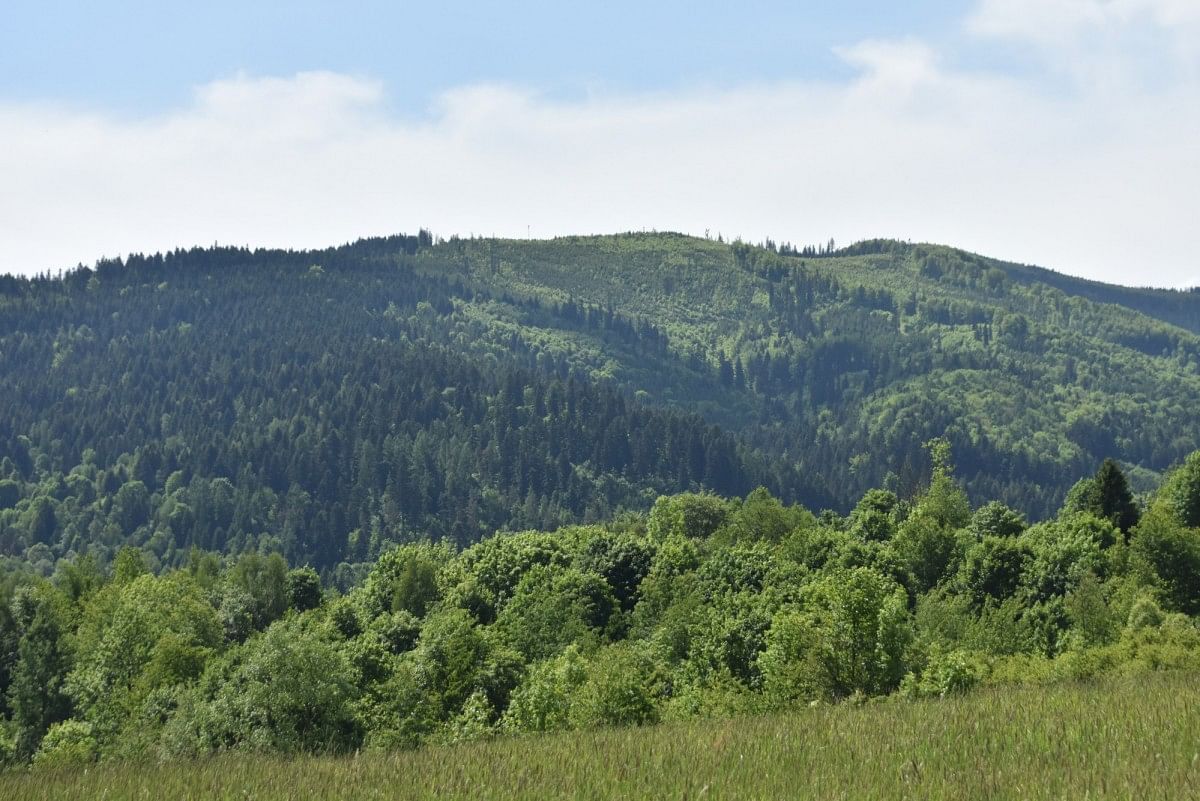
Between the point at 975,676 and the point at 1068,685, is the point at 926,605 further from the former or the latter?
the point at 1068,685

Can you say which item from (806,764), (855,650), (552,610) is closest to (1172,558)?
(855,650)

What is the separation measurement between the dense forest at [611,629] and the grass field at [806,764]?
7.34 meters

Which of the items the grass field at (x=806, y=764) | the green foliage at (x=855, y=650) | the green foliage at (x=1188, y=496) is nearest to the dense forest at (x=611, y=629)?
the green foliage at (x=855, y=650)

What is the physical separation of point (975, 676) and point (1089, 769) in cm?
3872

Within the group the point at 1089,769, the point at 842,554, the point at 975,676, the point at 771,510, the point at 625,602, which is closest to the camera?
the point at 1089,769

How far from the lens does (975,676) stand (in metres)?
51.7

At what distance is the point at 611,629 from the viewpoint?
109750mm

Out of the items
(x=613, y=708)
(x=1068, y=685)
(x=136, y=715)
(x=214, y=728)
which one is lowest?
(x=136, y=715)

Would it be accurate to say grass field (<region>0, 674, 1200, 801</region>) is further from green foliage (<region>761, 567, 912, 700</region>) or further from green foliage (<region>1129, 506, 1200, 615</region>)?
green foliage (<region>1129, 506, 1200, 615</region>)

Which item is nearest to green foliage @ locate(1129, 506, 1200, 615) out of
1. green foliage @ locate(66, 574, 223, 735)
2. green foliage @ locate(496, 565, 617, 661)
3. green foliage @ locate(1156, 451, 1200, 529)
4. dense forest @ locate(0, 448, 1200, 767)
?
dense forest @ locate(0, 448, 1200, 767)

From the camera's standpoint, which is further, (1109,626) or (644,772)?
(1109,626)

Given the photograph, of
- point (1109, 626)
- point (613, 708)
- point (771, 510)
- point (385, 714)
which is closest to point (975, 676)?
point (613, 708)

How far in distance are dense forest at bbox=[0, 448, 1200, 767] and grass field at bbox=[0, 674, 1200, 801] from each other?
7.34 meters

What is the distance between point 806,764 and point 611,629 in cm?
9397
